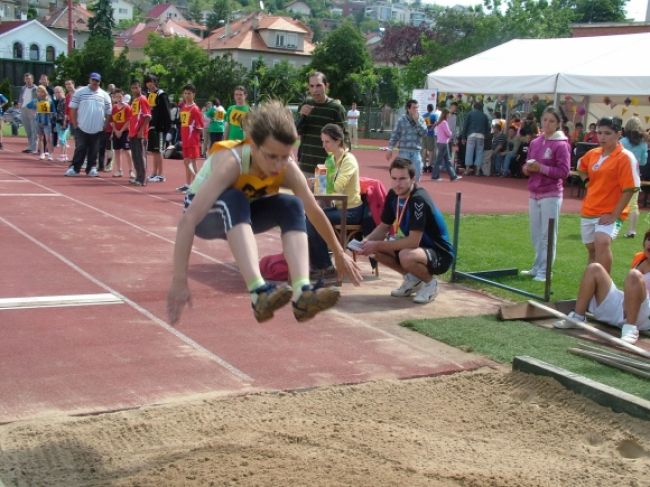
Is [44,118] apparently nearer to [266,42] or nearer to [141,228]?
[141,228]

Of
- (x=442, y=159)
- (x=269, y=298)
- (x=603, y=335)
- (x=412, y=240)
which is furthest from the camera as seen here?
(x=442, y=159)

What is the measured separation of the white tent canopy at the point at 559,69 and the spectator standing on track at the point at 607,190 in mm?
10717

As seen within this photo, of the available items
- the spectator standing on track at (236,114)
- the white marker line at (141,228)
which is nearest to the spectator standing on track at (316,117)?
the white marker line at (141,228)

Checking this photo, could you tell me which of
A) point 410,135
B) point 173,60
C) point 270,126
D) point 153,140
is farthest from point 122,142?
point 173,60

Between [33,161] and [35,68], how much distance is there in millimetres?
24764

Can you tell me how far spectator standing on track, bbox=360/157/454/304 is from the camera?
8.23 meters

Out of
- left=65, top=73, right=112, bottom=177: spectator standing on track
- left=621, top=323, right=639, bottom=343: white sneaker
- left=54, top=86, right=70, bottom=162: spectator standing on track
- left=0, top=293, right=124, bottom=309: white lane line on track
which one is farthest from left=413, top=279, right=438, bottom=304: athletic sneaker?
left=54, top=86, right=70, bottom=162: spectator standing on track

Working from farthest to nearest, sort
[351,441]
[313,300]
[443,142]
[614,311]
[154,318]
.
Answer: [443,142] → [614,311] → [154,318] → [351,441] → [313,300]

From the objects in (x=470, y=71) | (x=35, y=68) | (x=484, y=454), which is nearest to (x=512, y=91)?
(x=470, y=71)

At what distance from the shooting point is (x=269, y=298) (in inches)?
179

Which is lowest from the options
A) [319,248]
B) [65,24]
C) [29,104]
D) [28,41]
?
[319,248]

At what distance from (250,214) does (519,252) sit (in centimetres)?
744

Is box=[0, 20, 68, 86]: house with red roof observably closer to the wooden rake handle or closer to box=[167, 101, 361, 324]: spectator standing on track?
the wooden rake handle

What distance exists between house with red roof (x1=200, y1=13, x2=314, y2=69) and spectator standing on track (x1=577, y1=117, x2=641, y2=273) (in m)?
87.6
